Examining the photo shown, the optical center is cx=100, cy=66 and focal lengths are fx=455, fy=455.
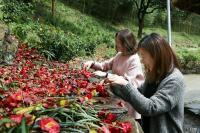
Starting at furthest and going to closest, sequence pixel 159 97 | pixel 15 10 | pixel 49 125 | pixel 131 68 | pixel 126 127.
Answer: pixel 15 10 < pixel 131 68 < pixel 159 97 < pixel 126 127 < pixel 49 125

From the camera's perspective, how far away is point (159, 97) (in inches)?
107

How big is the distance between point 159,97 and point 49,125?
0.79 metres

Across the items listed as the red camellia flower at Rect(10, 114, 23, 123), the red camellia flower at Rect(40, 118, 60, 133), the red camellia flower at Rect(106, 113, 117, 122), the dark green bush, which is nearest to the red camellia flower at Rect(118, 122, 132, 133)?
the red camellia flower at Rect(106, 113, 117, 122)

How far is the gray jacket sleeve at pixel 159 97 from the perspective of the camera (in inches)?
106

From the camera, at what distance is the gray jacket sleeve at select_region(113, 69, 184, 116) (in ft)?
8.84

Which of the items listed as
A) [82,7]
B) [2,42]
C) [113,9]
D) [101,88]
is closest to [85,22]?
[82,7]

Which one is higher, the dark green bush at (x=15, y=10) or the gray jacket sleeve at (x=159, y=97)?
the gray jacket sleeve at (x=159, y=97)

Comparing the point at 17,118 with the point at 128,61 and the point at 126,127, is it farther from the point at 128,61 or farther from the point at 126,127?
the point at 128,61

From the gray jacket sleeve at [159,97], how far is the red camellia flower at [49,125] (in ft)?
2.09

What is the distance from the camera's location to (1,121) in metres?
2.20

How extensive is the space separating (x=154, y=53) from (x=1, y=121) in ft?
3.35

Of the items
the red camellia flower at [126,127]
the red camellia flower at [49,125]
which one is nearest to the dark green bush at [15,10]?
the red camellia flower at [126,127]

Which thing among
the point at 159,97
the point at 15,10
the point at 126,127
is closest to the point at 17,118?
the point at 126,127

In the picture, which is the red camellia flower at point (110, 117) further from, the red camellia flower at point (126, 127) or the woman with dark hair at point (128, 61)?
the woman with dark hair at point (128, 61)
